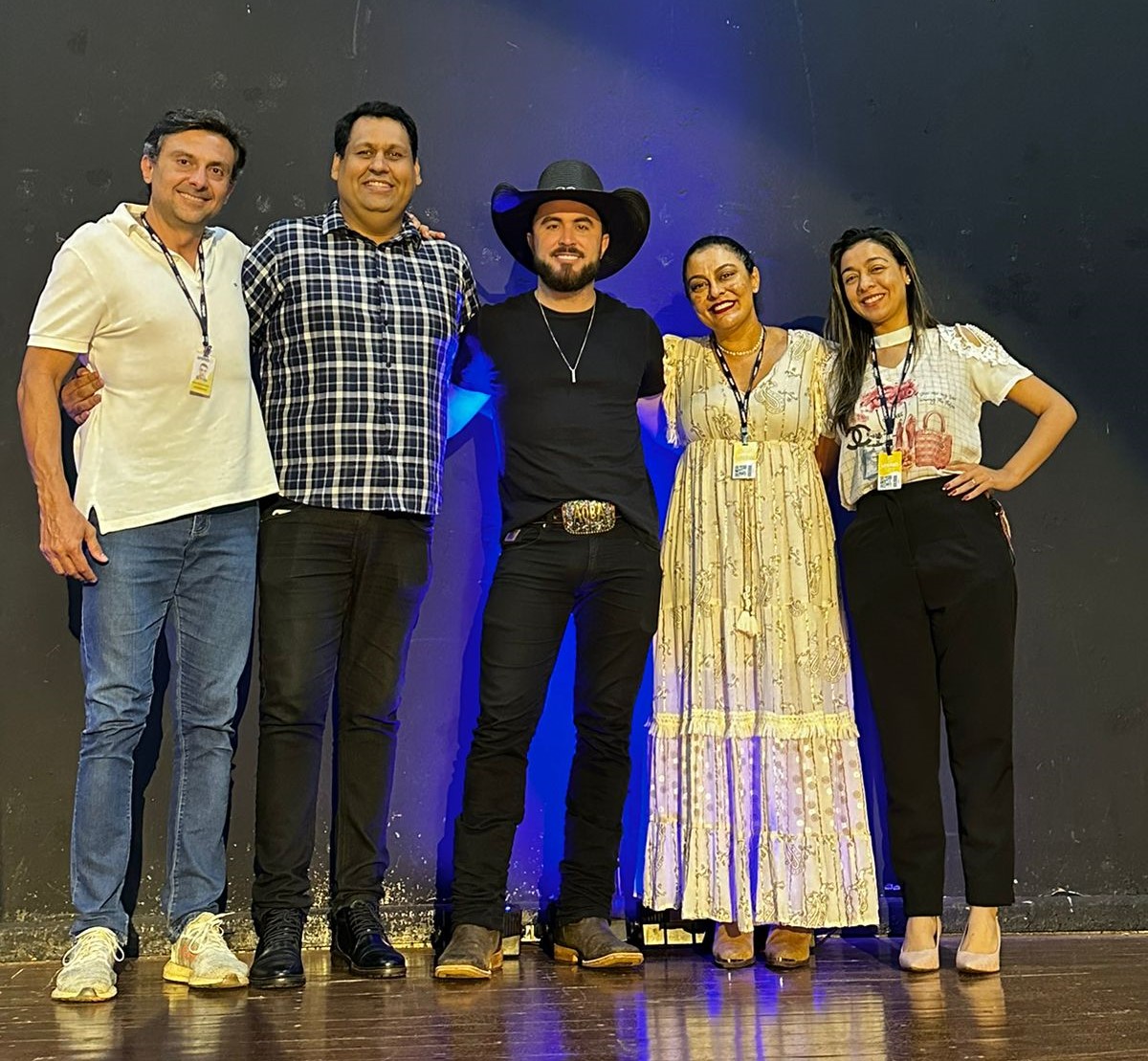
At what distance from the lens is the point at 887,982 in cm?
303

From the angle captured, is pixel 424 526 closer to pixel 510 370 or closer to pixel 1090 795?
pixel 510 370

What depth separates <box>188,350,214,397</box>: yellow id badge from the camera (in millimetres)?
3045

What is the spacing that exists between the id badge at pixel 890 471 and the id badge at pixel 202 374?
5.31ft

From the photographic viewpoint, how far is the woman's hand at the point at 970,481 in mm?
3283

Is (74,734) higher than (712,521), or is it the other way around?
(712,521)

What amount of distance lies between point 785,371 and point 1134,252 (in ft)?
4.36

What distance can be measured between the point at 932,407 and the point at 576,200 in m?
1.03

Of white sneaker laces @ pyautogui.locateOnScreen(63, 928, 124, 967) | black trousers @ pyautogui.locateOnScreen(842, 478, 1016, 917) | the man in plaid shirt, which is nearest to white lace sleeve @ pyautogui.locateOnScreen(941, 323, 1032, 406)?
black trousers @ pyautogui.locateOnScreen(842, 478, 1016, 917)

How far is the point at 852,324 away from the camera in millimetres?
3512

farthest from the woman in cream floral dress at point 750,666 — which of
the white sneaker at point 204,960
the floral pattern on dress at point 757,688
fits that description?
the white sneaker at point 204,960

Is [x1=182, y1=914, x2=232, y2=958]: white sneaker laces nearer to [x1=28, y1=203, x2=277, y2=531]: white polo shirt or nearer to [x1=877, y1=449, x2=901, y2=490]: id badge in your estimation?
[x1=28, y1=203, x2=277, y2=531]: white polo shirt

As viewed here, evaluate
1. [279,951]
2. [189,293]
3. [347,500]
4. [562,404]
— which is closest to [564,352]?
[562,404]

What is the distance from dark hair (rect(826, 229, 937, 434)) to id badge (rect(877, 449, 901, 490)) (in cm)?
15

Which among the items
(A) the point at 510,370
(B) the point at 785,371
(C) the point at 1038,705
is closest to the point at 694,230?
(B) the point at 785,371
